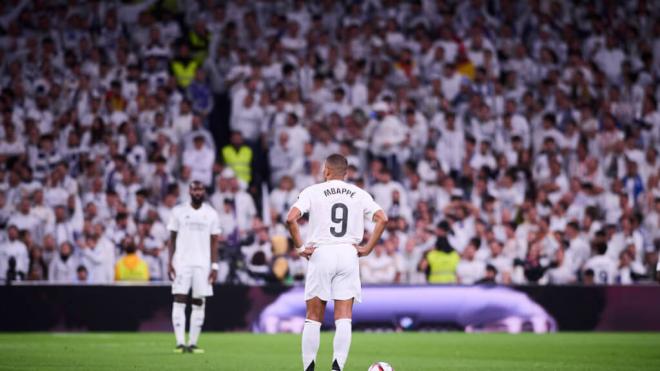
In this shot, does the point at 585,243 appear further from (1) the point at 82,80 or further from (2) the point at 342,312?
(2) the point at 342,312

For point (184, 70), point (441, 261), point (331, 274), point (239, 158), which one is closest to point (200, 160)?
point (239, 158)

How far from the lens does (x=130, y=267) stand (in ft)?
79.3

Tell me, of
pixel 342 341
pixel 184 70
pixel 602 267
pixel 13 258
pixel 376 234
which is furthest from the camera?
pixel 184 70

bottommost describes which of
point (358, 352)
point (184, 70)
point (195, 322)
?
point (358, 352)

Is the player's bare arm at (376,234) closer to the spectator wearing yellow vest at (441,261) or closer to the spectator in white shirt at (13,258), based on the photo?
the spectator wearing yellow vest at (441,261)

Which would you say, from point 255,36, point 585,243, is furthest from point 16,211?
point 585,243

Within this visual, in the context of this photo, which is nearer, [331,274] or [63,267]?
[331,274]

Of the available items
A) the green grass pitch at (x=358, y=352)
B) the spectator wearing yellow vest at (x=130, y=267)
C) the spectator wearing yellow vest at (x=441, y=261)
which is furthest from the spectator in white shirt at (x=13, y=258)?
the spectator wearing yellow vest at (x=441, y=261)

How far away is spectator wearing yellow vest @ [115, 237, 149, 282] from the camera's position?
79.2 ft

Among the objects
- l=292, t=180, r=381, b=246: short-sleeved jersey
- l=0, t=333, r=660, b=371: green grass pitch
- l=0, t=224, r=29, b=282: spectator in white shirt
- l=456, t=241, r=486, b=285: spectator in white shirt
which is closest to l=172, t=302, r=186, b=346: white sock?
l=0, t=333, r=660, b=371: green grass pitch

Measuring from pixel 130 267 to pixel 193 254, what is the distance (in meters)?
6.27

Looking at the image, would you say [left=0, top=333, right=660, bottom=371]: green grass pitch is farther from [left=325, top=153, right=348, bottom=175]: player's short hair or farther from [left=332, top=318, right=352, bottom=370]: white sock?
[left=325, top=153, right=348, bottom=175]: player's short hair

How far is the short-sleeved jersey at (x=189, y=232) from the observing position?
18172 mm

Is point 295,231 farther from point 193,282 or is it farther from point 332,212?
point 193,282
